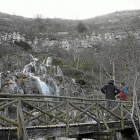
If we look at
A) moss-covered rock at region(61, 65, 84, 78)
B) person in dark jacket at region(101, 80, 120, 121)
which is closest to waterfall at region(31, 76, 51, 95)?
moss-covered rock at region(61, 65, 84, 78)

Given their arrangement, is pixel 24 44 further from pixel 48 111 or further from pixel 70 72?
pixel 48 111

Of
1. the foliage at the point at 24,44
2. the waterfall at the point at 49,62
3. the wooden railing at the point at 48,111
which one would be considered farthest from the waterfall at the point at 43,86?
the foliage at the point at 24,44

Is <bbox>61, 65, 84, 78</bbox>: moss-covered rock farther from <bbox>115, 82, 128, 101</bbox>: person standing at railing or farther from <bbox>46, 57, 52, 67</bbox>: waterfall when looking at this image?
<bbox>115, 82, 128, 101</bbox>: person standing at railing

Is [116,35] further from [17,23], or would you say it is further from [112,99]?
[112,99]

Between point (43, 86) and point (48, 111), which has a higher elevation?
point (43, 86)

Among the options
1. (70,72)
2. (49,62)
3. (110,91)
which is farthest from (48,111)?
(49,62)

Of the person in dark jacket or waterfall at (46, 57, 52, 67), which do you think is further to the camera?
waterfall at (46, 57, 52, 67)

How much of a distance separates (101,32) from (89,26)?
14.6m

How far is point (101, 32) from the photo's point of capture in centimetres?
5369

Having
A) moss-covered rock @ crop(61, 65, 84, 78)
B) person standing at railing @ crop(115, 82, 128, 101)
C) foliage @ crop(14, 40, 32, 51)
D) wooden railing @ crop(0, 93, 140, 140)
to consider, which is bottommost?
wooden railing @ crop(0, 93, 140, 140)

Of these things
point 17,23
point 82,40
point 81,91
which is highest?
point 17,23

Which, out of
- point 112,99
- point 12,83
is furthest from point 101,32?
point 112,99

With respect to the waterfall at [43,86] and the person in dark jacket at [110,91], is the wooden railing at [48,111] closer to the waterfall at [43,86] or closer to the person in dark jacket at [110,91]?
the person in dark jacket at [110,91]

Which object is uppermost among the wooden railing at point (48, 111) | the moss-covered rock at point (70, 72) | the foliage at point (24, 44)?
the foliage at point (24, 44)
